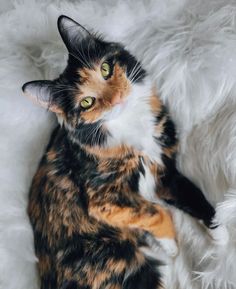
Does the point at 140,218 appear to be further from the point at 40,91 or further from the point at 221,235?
the point at 40,91

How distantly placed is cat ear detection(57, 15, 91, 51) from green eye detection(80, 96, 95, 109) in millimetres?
106

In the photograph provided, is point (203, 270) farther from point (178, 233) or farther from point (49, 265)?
point (49, 265)

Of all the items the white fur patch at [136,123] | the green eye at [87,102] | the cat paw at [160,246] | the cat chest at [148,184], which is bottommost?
the cat paw at [160,246]

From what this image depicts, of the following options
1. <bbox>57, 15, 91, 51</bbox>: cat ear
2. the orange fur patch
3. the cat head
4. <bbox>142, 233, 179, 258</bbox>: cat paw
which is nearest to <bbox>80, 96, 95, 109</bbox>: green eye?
the cat head

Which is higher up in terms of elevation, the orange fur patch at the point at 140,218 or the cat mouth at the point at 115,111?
the cat mouth at the point at 115,111

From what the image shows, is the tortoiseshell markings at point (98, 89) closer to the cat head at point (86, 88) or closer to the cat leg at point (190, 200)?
the cat head at point (86, 88)

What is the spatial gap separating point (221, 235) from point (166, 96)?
0.33m

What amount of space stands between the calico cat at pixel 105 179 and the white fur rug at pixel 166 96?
1.6 inches

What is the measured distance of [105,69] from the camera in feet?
3.13

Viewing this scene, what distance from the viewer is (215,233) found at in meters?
0.96

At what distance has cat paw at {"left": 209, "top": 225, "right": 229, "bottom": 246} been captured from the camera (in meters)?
0.95

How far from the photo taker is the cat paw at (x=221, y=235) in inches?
37.5

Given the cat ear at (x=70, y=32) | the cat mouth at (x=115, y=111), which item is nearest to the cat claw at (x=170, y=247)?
the cat mouth at (x=115, y=111)

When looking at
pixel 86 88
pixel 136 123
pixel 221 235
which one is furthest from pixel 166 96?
pixel 221 235
